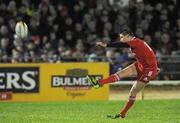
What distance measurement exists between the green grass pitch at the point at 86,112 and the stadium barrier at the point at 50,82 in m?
1.27

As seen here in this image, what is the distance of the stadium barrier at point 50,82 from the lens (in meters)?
22.5

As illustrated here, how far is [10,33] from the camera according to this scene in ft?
82.9

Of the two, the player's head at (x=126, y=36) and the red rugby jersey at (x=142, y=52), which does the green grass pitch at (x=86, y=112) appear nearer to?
the red rugby jersey at (x=142, y=52)

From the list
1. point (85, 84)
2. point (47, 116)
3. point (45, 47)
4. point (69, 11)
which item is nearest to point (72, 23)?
point (69, 11)

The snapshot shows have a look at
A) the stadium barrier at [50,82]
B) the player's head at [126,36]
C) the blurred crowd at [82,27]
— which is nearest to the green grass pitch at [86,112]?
the stadium barrier at [50,82]

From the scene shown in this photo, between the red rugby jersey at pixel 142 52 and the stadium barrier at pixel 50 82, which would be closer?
the red rugby jersey at pixel 142 52

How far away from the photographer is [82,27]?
27047 mm

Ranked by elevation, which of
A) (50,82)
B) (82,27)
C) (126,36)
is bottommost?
(50,82)

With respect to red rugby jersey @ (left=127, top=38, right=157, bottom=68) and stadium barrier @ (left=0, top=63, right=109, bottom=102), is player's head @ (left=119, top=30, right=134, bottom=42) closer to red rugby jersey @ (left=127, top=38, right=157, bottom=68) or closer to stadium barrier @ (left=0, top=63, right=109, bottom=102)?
red rugby jersey @ (left=127, top=38, right=157, bottom=68)

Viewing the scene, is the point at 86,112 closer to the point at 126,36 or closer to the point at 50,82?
the point at 126,36

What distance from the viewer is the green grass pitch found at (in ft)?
51.0

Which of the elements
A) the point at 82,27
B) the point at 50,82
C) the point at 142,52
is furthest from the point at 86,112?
the point at 82,27

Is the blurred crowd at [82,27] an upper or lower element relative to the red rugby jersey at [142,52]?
upper

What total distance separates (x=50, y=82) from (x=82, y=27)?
194 inches
